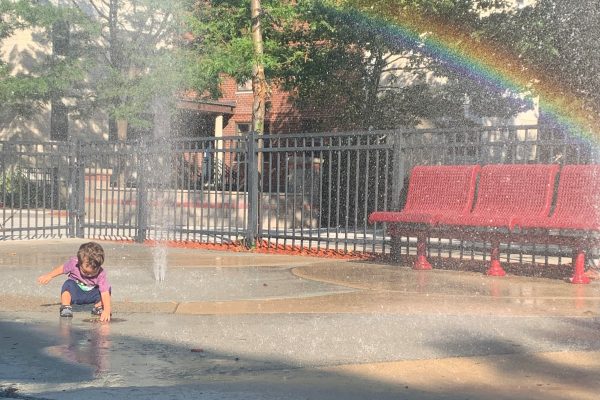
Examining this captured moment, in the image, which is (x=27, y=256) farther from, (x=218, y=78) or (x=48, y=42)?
(x=48, y=42)

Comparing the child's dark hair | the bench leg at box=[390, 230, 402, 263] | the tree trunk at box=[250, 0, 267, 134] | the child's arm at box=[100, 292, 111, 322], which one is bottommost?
the child's arm at box=[100, 292, 111, 322]

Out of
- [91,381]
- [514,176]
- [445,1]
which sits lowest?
[91,381]

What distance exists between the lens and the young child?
8070 mm

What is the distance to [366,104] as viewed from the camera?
26984mm

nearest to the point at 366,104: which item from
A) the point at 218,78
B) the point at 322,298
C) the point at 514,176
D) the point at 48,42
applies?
the point at 218,78

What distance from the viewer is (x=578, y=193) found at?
424 inches

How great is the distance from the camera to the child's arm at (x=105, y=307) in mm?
7883

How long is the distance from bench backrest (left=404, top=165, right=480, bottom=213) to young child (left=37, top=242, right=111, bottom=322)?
5.41 metres

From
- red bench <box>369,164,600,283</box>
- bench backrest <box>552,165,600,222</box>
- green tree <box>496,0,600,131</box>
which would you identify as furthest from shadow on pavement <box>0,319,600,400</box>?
green tree <box>496,0,600,131</box>

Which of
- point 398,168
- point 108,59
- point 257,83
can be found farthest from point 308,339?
point 108,59

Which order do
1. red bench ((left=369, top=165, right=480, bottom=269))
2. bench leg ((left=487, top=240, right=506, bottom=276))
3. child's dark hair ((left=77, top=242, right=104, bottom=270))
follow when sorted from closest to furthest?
1. child's dark hair ((left=77, top=242, right=104, bottom=270))
2. bench leg ((left=487, top=240, right=506, bottom=276))
3. red bench ((left=369, top=165, right=480, bottom=269))

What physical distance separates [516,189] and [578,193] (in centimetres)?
89

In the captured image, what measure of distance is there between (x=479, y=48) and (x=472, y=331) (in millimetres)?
13249

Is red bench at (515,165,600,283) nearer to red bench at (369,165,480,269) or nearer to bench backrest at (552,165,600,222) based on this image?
bench backrest at (552,165,600,222)
